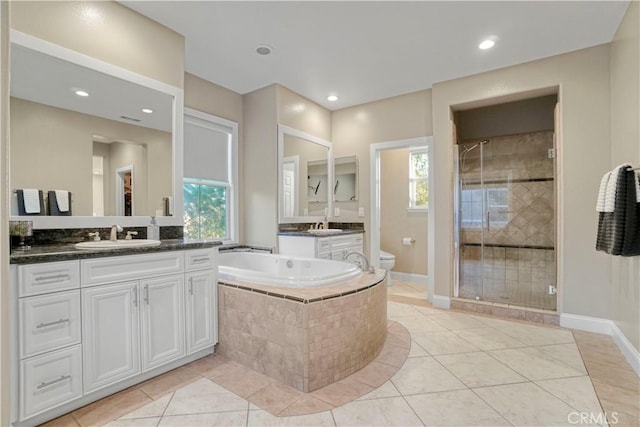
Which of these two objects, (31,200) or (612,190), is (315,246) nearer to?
(31,200)

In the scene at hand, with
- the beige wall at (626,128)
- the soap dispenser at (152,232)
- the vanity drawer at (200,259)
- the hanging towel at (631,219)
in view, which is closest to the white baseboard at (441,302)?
the beige wall at (626,128)

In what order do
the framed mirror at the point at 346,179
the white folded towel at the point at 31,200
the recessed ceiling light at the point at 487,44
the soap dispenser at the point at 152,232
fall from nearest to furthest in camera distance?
the white folded towel at the point at 31,200 < the soap dispenser at the point at 152,232 < the recessed ceiling light at the point at 487,44 < the framed mirror at the point at 346,179

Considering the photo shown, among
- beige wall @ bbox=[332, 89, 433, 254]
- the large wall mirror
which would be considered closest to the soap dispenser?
the large wall mirror

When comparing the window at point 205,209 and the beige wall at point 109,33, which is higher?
the beige wall at point 109,33

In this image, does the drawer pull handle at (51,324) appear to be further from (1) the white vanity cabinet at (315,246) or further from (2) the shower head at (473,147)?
(2) the shower head at (473,147)

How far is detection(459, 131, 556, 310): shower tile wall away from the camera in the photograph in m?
3.28

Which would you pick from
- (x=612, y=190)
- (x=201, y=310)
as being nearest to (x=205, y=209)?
(x=201, y=310)

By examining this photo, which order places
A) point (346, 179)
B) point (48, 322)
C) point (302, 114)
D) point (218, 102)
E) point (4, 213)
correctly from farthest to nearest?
point (346, 179), point (302, 114), point (218, 102), point (48, 322), point (4, 213)

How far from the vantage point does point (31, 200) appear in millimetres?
1880

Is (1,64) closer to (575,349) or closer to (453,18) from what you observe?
(453,18)

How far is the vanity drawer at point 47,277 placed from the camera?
1464mm

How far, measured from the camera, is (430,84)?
365 cm

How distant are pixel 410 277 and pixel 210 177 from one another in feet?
11.1

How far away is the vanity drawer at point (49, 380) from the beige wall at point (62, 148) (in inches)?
37.5
